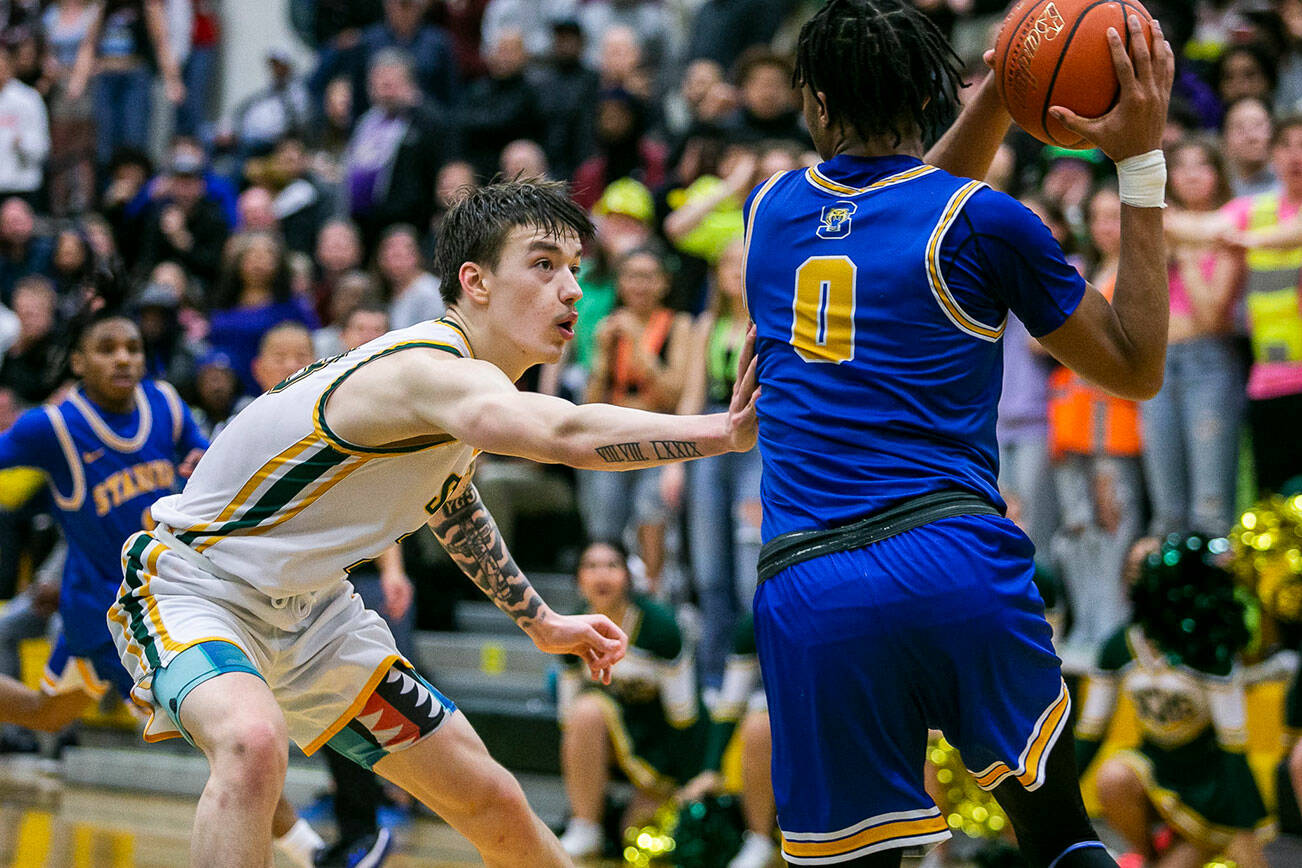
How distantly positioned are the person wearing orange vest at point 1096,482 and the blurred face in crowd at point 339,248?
5207 millimetres

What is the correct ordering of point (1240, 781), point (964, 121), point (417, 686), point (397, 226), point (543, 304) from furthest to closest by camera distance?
point (397, 226)
point (1240, 781)
point (417, 686)
point (543, 304)
point (964, 121)

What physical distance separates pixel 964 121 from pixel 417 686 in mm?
1963

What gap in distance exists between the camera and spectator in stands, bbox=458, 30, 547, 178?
10281 millimetres

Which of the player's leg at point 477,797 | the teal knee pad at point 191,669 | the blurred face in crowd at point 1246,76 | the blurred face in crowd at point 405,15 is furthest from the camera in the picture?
the blurred face in crowd at point 405,15

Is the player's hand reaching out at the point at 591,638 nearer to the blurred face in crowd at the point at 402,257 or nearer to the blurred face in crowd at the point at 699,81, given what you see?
the blurred face in crowd at the point at 402,257

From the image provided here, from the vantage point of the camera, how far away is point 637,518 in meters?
7.59

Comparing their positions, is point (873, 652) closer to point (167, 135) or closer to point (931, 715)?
point (931, 715)

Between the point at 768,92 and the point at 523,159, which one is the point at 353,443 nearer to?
the point at 768,92

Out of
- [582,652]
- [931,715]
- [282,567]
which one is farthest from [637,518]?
[931,715]

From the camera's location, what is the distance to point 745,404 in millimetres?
3035

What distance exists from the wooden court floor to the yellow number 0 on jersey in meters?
4.30

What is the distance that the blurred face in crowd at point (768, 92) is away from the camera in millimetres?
8422

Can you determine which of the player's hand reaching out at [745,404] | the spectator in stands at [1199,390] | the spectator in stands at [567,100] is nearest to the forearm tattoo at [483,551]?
the player's hand reaching out at [745,404]

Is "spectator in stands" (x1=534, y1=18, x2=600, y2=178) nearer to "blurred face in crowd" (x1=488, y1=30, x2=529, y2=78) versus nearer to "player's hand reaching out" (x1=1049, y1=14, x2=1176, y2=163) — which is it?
"blurred face in crowd" (x1=488, y1=30, x2=529, y2=78)
